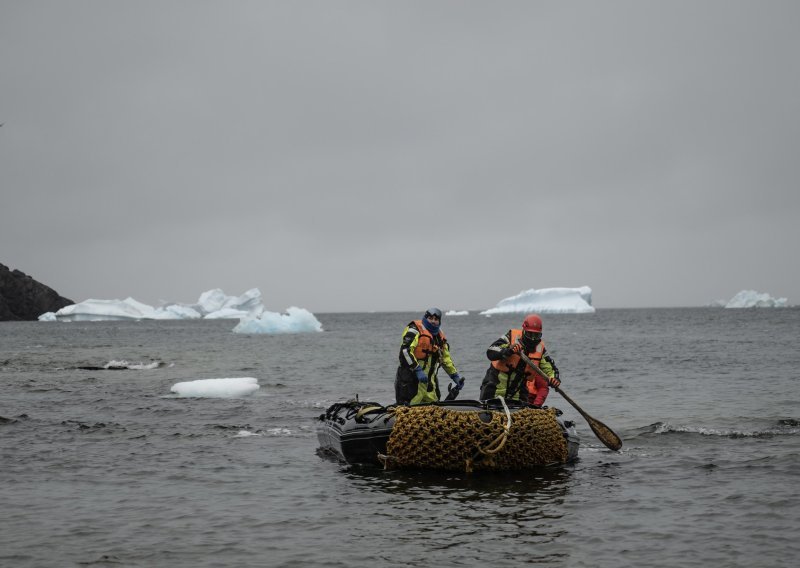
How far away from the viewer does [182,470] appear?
10148 millimetres

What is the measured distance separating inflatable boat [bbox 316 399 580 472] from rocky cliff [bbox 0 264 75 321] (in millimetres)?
113735

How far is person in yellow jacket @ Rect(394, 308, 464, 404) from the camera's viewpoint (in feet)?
34.3

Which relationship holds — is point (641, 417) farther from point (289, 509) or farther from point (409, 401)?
point (289, 509)

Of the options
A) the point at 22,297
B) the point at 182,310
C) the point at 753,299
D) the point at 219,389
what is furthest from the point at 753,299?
the point at 219,389

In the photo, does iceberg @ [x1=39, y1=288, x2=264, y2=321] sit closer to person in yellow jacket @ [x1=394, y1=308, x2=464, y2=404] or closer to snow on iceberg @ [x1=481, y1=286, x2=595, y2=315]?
snow on iceberg @ [x1=481, y1=286, x2=595, y2=315]

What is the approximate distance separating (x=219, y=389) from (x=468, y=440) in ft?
37.7

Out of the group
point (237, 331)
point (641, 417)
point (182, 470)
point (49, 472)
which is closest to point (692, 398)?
point (641, 417)

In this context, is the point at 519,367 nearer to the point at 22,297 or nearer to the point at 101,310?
the point at 101,310

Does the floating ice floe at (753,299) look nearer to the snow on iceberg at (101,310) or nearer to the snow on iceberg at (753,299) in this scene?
the snow on iceberg at (753,299)

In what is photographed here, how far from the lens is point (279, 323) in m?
65.9

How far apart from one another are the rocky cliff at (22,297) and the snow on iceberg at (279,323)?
199 feet

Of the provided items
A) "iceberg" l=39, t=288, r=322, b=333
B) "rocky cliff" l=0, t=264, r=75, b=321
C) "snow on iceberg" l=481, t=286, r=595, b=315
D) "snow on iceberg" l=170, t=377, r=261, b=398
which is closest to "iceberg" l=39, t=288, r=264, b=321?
"iceberg" l=39, t=288, r=322, b=333

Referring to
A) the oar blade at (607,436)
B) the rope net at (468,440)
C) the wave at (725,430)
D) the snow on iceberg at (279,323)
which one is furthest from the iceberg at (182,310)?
the rope net at (468,440)

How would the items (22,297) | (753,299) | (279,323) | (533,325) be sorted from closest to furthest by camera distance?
(533,325)
(279,323)
(22,297)
(753,299)
